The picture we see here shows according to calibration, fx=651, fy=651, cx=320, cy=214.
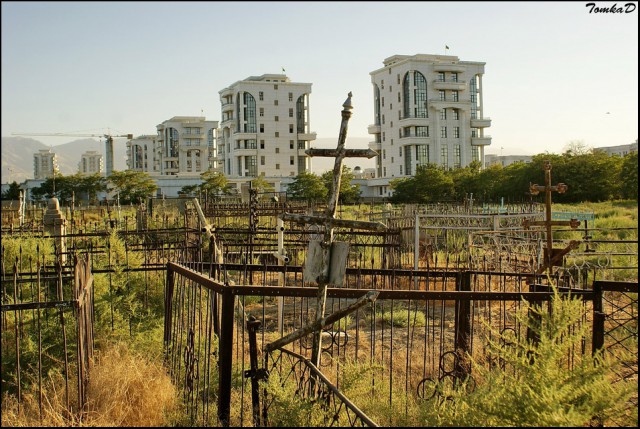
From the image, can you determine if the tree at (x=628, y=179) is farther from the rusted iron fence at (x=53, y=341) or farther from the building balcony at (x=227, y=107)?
the building balcony at (x=227, y=107)

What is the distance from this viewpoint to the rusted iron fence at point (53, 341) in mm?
5621

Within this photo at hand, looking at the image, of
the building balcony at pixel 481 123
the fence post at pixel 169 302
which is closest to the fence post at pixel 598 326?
the fence post at pixel 169 302

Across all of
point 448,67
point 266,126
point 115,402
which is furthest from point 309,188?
point 115,402

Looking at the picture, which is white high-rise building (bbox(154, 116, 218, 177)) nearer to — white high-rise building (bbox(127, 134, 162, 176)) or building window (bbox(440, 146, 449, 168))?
white high-rise building (bbox(127, 134, 162, 176))

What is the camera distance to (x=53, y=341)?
773 cm

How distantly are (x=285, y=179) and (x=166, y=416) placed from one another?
87371 mm

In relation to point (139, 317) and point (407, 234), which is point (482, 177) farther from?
point (139, 317)

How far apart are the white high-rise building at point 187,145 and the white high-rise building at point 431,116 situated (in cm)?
4381

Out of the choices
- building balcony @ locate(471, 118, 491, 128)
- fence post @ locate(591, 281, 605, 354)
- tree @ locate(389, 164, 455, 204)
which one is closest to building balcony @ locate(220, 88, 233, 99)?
building balcony @ locate(471, 118, 491, 128)

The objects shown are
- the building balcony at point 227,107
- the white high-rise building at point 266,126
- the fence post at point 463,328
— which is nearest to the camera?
the fence post at point 463,328

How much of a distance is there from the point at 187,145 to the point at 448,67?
Result: 54766 mm

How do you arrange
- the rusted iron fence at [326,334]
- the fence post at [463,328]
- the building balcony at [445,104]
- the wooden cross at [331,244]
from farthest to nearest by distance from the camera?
the building balcony at [445,104] < the fence post at [463,328] < the rusted iron fence at [326,334] < the wooden cross at [331,244]

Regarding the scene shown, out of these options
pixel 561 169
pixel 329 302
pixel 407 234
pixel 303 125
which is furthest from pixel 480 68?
pixel 329 302

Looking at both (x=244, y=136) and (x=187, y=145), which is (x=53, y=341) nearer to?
(x=244, y=136)
